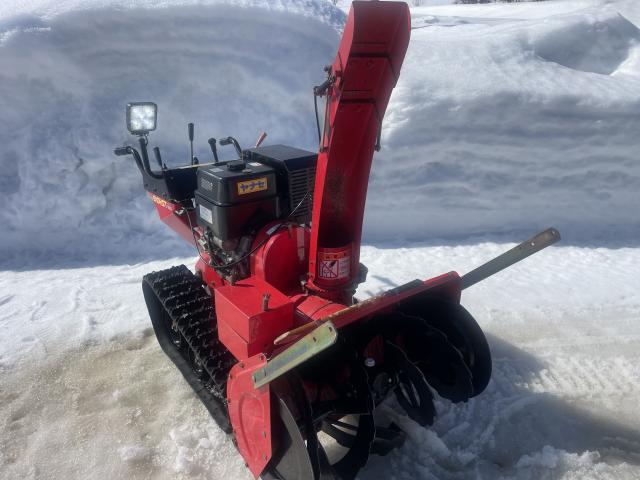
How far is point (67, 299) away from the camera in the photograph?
422 cm

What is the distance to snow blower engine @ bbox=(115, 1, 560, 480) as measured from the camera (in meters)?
2.01

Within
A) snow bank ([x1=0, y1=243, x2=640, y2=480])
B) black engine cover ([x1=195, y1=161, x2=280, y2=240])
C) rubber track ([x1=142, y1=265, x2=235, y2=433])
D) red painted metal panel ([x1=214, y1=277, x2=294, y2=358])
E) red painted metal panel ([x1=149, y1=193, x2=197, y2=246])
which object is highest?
black engine cover ([x1=195, y1=161, x2=280, y2=240])

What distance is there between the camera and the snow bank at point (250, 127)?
5.50m

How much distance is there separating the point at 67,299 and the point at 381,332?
3.19 metres

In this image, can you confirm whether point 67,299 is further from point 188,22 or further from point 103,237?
point 188,22

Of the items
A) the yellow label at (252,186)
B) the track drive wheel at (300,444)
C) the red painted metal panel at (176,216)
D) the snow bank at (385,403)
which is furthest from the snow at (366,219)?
the yellow label at (252,186)

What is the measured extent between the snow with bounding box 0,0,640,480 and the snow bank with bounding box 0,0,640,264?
0.03 metres

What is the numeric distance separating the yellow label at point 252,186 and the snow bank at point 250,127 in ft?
9.18

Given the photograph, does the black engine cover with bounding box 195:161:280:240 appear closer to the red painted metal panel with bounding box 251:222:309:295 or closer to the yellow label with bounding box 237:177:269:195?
the yellow label with bounding box 237:177:269:195

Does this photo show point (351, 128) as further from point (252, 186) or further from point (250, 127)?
point (250, 127)

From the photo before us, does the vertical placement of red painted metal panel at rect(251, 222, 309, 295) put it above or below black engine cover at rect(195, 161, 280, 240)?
below

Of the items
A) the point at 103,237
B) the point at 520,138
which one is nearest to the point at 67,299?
the point at 103,237

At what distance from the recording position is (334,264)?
2.53 metres

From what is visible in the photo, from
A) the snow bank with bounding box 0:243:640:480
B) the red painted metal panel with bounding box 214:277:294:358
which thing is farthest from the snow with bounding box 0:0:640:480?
the red painted metal panel with bounding box 214:277:294:358
